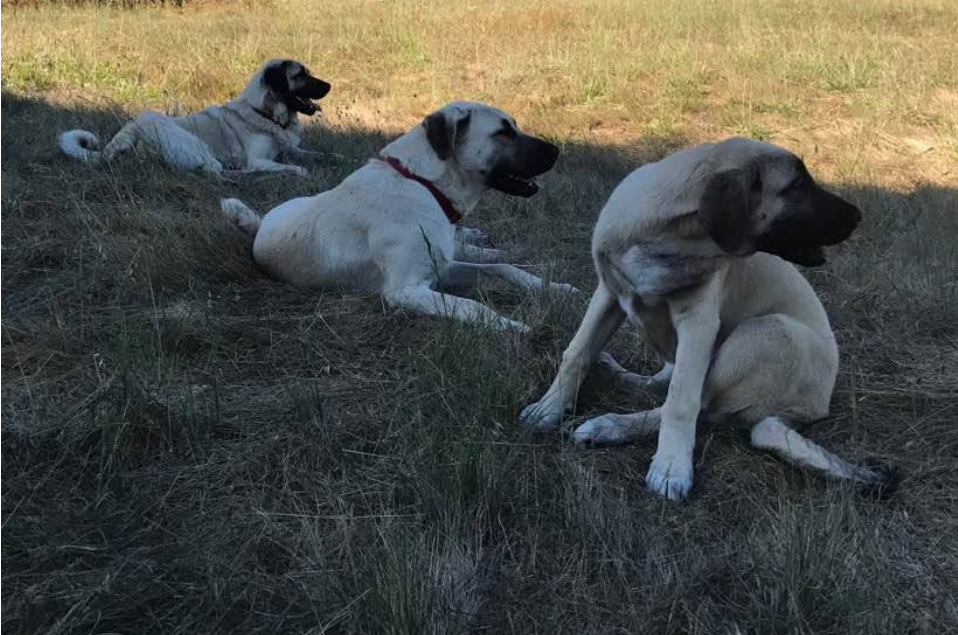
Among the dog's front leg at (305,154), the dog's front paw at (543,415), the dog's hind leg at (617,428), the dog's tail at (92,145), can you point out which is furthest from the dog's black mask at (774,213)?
the dog's front leg at (305,154)

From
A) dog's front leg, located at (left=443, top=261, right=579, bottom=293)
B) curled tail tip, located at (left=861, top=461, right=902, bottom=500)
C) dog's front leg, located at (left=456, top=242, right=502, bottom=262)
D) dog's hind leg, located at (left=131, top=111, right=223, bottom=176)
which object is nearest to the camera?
curled tail tip, located at (left=861, top=461, right=902, bottom=500)

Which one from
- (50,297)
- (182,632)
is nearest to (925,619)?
(182,632)

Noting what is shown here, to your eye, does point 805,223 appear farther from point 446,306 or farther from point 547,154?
point 547,154

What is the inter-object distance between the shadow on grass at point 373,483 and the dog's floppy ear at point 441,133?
3.02ft

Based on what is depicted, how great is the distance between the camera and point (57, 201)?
14.9 ft

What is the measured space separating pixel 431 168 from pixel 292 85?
142 inches

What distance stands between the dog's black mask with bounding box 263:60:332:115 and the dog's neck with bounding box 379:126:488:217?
3402 mm

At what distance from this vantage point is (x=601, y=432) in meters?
2.72

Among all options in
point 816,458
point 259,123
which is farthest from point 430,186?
point 259,123

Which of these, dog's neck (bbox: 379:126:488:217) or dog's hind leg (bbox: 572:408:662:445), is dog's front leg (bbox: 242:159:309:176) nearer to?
dog's neck (bbox: 379:126:488:217)

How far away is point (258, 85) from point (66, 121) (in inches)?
61.7

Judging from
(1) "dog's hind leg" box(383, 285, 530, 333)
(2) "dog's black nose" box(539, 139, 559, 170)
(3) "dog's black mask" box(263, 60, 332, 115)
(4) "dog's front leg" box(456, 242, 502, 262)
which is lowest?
(3) "dog's black mask" box(263, 60, 332, 115)

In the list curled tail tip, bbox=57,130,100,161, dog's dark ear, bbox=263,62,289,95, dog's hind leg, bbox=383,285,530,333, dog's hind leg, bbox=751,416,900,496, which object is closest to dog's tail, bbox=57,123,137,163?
curled tail tip, bbox=57,130,100,161

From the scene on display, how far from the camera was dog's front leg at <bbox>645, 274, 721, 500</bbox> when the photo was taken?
2461 millimetres
